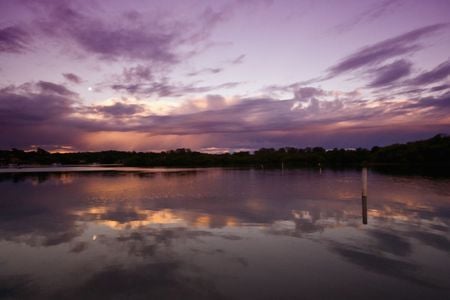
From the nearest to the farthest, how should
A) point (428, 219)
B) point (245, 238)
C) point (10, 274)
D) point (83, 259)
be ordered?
point (10, 274) < point (83, 259) < point (245, 238) < point (428, 219)

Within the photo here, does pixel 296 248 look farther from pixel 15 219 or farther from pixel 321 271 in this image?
pixel 15 219

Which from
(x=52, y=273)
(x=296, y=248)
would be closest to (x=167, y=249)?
(x=52, y=273)

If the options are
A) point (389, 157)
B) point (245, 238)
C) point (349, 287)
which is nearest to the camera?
point (349, 287)

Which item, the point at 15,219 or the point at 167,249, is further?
the point at 15,219

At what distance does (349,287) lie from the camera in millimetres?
9344

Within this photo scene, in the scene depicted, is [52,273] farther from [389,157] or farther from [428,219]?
[389,157]

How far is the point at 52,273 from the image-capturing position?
10.5 metres

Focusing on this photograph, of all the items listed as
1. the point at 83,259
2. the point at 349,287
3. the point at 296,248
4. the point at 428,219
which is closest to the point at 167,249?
the point at 83,259

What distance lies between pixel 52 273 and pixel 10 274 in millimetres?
1295

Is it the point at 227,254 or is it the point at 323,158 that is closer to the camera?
the point at 227,254

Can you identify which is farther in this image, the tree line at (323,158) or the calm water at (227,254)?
the tree line at (323,158)

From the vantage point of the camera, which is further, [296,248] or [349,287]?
[296,248]

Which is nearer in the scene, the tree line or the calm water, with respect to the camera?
the calm water

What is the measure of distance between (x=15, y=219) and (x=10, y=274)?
440 inches
